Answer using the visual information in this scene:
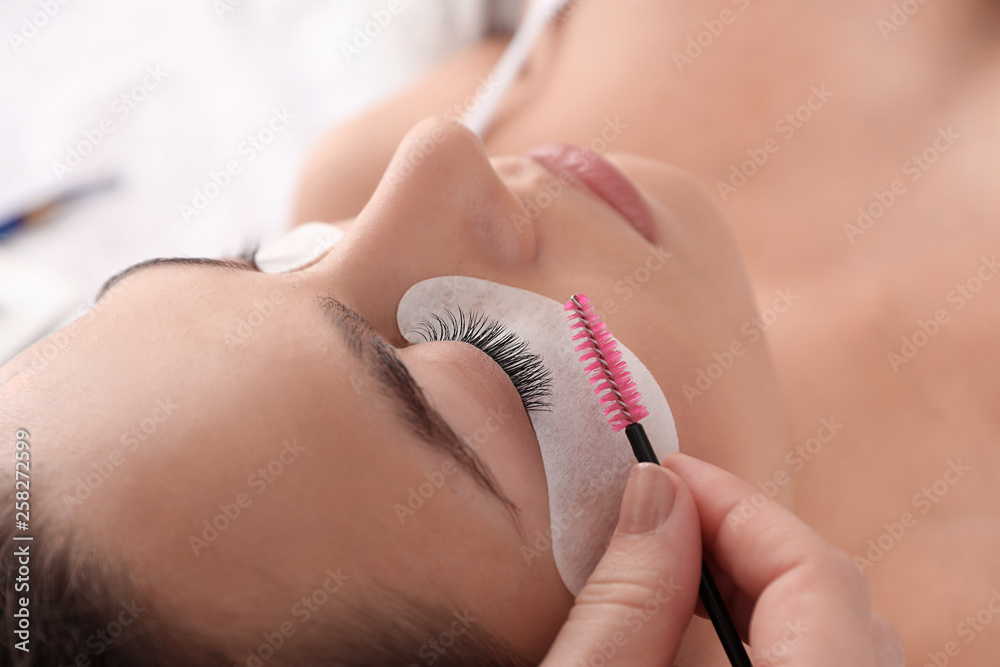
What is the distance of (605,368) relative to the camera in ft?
1.56

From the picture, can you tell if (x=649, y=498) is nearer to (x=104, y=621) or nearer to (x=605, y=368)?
(x=605, y=368)

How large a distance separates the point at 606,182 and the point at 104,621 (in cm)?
54

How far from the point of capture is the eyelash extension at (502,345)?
19.2 inches

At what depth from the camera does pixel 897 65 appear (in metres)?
0.92

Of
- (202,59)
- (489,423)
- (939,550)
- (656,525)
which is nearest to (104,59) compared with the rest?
(202,59)

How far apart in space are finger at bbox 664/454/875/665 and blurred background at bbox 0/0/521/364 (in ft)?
3.16

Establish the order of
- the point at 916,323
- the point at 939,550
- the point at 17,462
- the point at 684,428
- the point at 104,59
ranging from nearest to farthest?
the point at 17,462
the point at 684,428
the point at 939,550
the point at 916,323
the point at 104,59

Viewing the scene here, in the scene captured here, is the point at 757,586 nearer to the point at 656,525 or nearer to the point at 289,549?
the point at 656,525

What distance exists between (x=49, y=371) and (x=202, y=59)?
3.85 ft

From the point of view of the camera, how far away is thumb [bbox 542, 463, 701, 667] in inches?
15.4

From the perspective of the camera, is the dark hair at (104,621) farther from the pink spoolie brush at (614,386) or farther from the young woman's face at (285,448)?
the pink spoolie brush at (614,386)

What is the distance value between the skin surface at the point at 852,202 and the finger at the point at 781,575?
17 centimetres

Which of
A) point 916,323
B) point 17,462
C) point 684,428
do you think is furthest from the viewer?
point 916,323

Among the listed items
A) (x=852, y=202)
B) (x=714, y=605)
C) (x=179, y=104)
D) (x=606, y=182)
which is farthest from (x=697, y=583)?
(x=179, y=104)
